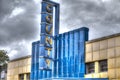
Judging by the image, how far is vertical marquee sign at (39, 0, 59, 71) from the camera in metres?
36.1

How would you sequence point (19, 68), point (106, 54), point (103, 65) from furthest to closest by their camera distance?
point (19, 68) < point (103, 65) < point (106, 54)

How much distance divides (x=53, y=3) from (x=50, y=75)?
8.38 m

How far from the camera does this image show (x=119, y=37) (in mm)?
Answer: 31016

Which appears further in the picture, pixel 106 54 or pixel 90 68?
pixel 90 68

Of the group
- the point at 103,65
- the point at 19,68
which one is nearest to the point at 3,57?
the point at 19,68

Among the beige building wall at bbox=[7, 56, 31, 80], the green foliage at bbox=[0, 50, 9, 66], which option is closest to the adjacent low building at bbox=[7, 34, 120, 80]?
the beige building wall at bbox=[7, 56, 31, 80]

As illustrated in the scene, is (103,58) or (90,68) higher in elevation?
(103,58)

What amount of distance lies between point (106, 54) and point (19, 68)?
16.2 metres

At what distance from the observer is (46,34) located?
120ft

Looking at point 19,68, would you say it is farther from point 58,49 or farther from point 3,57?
point 3,57

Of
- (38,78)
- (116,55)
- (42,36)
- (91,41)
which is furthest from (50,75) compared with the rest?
(116,55)

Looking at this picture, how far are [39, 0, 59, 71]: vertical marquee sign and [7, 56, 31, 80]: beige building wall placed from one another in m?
6.53

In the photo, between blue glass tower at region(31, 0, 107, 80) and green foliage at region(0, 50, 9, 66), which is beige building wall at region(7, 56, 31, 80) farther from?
green foliage at region(0, 50, 9, 66)

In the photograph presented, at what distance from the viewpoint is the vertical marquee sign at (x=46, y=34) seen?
118 ft
